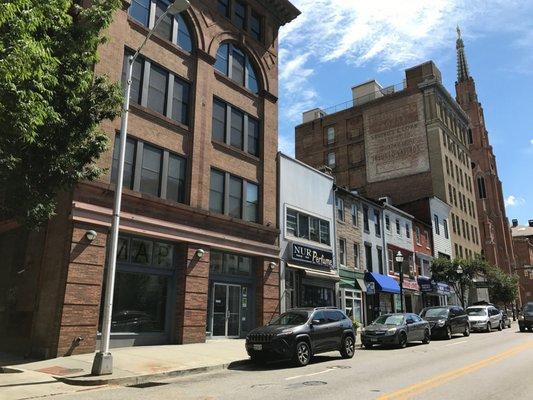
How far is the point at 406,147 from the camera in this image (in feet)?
167

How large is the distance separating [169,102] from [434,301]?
107 ft

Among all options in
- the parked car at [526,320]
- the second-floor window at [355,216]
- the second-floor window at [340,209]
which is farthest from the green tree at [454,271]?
the second-floor window at [340,209]

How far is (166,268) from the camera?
18719mm

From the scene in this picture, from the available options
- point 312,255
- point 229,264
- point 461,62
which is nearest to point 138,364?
point 229,264

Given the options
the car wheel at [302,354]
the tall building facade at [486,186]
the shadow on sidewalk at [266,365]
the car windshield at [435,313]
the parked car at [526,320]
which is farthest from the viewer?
the tall building facade at [486,186]

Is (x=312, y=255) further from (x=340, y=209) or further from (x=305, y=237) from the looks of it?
(x=340, y=209)

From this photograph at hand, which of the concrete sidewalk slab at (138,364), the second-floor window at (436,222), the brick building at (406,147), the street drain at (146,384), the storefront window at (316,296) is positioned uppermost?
the brick building at (406,147)

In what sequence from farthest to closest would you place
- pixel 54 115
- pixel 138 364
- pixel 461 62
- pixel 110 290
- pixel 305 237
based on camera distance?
pixel 461 62
pixel 305 237
pixel 138 364
pixel 110 290
pixel 54 115

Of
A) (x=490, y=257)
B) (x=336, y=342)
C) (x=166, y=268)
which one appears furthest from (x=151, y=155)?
(x=490, y=257)

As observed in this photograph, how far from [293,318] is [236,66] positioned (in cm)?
1474

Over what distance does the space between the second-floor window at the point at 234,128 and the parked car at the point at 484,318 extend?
709 inches

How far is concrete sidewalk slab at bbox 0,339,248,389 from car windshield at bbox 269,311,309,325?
158cm

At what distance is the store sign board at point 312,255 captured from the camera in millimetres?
24859

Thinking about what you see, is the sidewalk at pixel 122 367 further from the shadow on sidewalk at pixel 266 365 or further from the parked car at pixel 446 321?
the parked car at pixel 446 321
